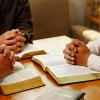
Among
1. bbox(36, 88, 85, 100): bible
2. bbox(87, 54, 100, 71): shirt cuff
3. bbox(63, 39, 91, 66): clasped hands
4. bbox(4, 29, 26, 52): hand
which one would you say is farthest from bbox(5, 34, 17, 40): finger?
bbox(36, 88, 85, 100): bible

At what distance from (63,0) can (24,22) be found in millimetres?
1052

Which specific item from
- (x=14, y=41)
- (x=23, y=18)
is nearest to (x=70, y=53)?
(x=14, y=41)

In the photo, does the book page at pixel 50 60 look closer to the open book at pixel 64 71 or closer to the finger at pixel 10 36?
the open book at pixel 64 71

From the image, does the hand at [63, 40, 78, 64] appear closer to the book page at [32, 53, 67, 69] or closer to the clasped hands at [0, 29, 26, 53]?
the book page at [32, 53, 67, 69]

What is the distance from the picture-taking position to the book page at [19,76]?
0.98m

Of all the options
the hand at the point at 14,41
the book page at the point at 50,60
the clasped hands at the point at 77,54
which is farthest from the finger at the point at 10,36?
the clasped hands at the point at 77,54

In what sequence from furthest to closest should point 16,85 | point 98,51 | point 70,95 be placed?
1. point 98,51
2. point 16,85
3. point 70,95

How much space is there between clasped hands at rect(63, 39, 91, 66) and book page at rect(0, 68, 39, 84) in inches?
7.3

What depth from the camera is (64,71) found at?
1.03 metres

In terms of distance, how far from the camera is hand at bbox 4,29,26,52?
4.50ft

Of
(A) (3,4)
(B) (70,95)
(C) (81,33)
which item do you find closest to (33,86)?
(B) (70,95)

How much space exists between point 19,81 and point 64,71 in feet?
0.61

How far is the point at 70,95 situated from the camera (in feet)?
2.68

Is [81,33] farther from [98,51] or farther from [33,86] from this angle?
[33,86]
